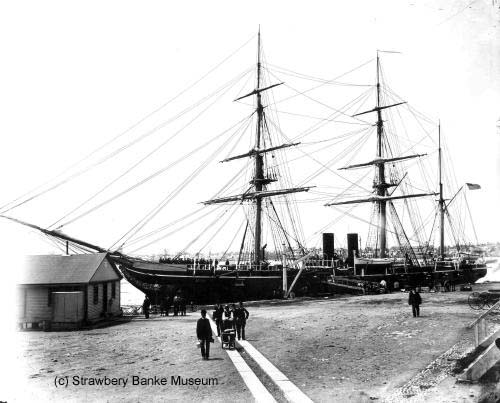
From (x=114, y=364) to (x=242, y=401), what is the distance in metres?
4.82

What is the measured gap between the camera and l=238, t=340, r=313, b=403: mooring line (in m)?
7.75

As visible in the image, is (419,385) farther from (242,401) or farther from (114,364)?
(114,364)

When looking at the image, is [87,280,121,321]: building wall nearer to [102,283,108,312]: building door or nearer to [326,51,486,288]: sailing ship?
[102,283,108,312]: building door

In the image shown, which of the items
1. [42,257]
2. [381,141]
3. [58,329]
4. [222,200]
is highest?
[381,141]

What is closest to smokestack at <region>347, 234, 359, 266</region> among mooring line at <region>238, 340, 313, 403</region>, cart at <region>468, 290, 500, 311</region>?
cart at <region>468, 290, 500, 311</region>

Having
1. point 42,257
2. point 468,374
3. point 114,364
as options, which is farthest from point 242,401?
point 42,257

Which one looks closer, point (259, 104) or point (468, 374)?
point (468, 374)

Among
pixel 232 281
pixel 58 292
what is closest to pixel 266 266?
pixel 232 281

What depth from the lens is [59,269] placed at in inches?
763

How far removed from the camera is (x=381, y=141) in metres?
→ 49.8

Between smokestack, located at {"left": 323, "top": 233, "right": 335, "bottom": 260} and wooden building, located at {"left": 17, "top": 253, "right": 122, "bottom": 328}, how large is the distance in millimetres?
24896

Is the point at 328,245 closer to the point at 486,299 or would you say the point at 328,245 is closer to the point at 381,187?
the point at 381,187

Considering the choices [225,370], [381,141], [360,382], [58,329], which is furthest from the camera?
[381,141]

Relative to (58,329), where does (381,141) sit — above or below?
above
